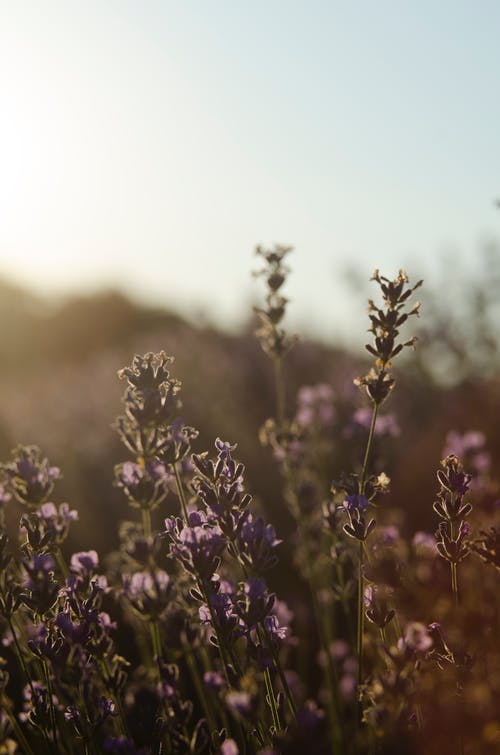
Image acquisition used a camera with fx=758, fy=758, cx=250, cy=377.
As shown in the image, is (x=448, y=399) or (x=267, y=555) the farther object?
(x=448, y=399)

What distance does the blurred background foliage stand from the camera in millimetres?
6879

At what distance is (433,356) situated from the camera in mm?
11719

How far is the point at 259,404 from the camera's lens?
10430 mm

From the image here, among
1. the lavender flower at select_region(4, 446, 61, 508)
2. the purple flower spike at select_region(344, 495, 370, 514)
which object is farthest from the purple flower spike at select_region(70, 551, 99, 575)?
the purple flower spike at select_region(344, 495, 370, 514)

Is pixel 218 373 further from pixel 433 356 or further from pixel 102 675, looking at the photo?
pixel 102 675

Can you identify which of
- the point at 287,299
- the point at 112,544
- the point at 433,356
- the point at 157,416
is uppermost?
the point at 433,356

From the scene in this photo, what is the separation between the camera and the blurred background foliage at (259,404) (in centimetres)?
688

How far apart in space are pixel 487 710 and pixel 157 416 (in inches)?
34.1

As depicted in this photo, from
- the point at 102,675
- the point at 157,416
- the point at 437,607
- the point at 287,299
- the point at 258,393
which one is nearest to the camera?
the point at 437,607

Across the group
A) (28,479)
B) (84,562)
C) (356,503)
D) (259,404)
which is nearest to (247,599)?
(356,503)

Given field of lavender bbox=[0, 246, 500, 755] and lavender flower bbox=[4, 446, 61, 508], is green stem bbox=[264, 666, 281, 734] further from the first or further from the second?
lavender flower bbox=[4, 446, 61, 508]

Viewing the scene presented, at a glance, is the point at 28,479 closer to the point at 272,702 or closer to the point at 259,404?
the point at 272,702

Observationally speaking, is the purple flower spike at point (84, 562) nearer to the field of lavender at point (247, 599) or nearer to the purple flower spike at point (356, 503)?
the field of lavender at point (247, 599)

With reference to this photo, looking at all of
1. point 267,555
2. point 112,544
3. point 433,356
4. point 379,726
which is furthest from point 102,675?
point 433,356
